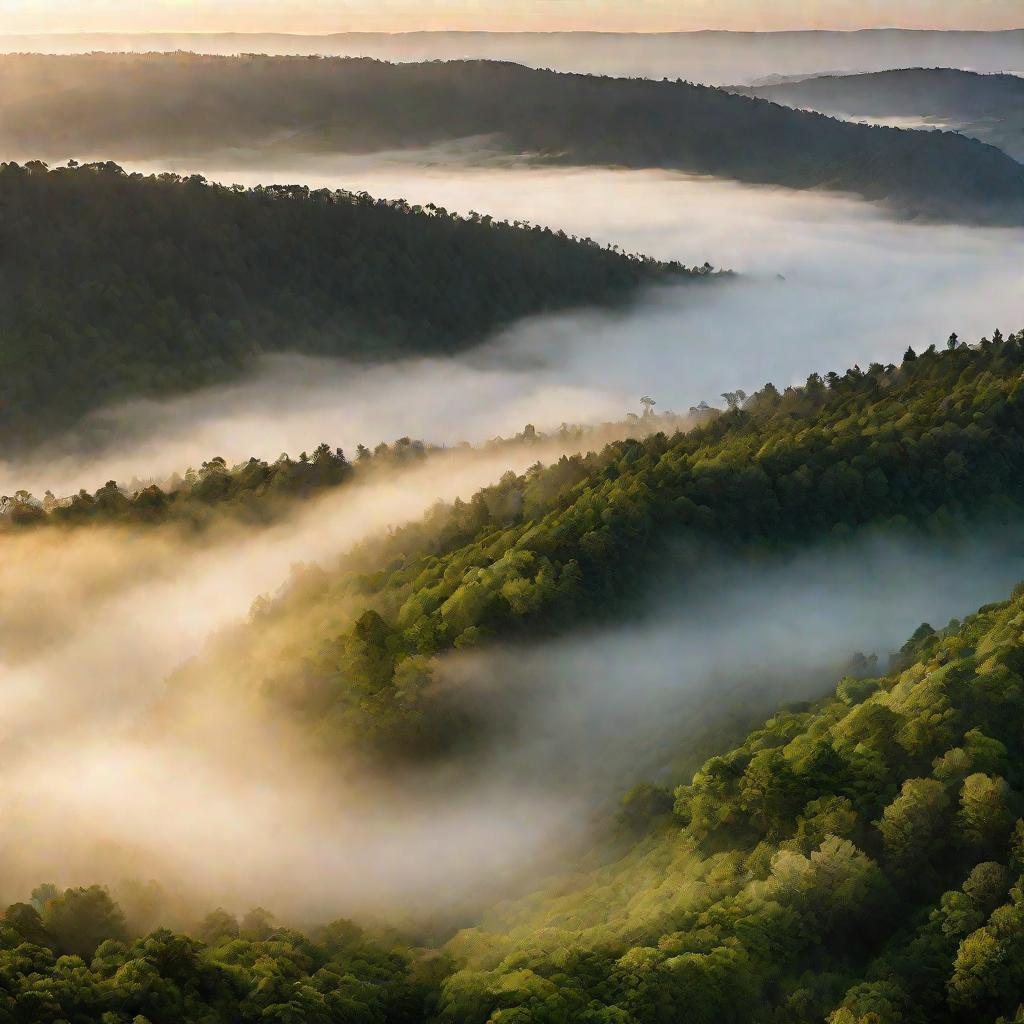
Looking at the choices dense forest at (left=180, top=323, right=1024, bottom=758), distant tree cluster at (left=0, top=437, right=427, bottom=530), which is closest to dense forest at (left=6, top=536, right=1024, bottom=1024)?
dense forest at (left=180, top=323, right=1024, bottom=758)

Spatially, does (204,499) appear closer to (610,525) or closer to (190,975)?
(610,525)

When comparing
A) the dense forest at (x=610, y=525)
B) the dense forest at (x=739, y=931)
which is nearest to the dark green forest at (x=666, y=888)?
the dense forest at (x=739, y=931)

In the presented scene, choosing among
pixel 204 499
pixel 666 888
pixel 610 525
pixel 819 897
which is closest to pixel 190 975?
pixel 666 888

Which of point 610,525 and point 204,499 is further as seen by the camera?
point 204,499

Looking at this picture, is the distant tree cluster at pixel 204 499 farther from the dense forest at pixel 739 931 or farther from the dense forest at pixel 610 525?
the dense forest at pixel 739 931

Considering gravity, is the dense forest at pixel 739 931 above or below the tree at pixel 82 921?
above

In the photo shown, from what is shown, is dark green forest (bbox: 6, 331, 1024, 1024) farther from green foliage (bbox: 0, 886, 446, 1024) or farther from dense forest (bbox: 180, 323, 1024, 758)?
dense forest (bbox: 180, 323, 1024, 758)

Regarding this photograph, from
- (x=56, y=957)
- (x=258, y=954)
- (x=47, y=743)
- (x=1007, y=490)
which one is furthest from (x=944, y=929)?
(x=47, y=743)

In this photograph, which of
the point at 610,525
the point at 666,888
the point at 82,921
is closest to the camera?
the point at 666,888

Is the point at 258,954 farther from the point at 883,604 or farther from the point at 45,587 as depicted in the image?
the point at 45,587
